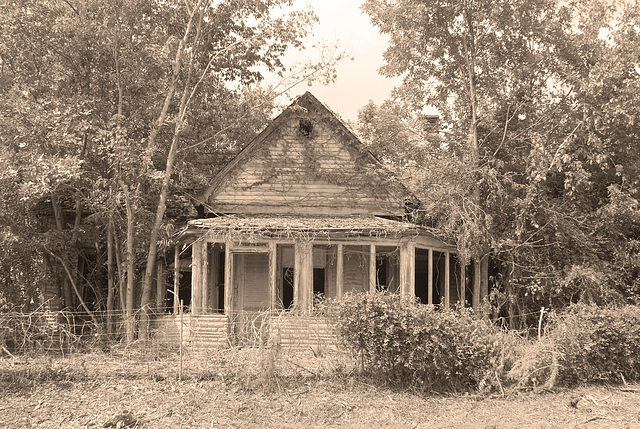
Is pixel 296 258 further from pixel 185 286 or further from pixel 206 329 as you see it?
pixel 185 286

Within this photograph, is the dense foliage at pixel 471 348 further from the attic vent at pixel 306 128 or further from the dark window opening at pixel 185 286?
the dark window opening at pixel 185 286

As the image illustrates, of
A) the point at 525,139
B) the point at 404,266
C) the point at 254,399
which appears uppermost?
the point at 525,139

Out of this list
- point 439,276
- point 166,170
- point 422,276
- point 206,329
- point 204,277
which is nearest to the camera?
point 206,329

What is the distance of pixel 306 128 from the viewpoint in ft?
61.7

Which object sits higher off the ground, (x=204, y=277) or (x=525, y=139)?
(x=525, y=139)

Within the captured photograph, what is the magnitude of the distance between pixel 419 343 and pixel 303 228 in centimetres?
518

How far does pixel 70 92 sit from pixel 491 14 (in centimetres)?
1170

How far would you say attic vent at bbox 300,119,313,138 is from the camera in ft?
61.4

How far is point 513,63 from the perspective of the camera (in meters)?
18.6

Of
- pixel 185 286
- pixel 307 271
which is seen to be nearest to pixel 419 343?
pixel 307 271

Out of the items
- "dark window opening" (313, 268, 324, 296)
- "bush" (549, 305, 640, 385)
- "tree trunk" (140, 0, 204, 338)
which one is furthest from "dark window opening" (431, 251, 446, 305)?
"tree trunk" (140, 0, 204, 338)

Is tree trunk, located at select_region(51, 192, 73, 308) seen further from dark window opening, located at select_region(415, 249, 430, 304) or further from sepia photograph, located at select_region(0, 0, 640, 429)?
dark window opening, located at select_region(415, 249, 430, 304)

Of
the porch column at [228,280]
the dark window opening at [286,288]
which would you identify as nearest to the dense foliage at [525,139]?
the dark window opening at [286,288]

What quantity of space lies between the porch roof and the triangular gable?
1.71 m
